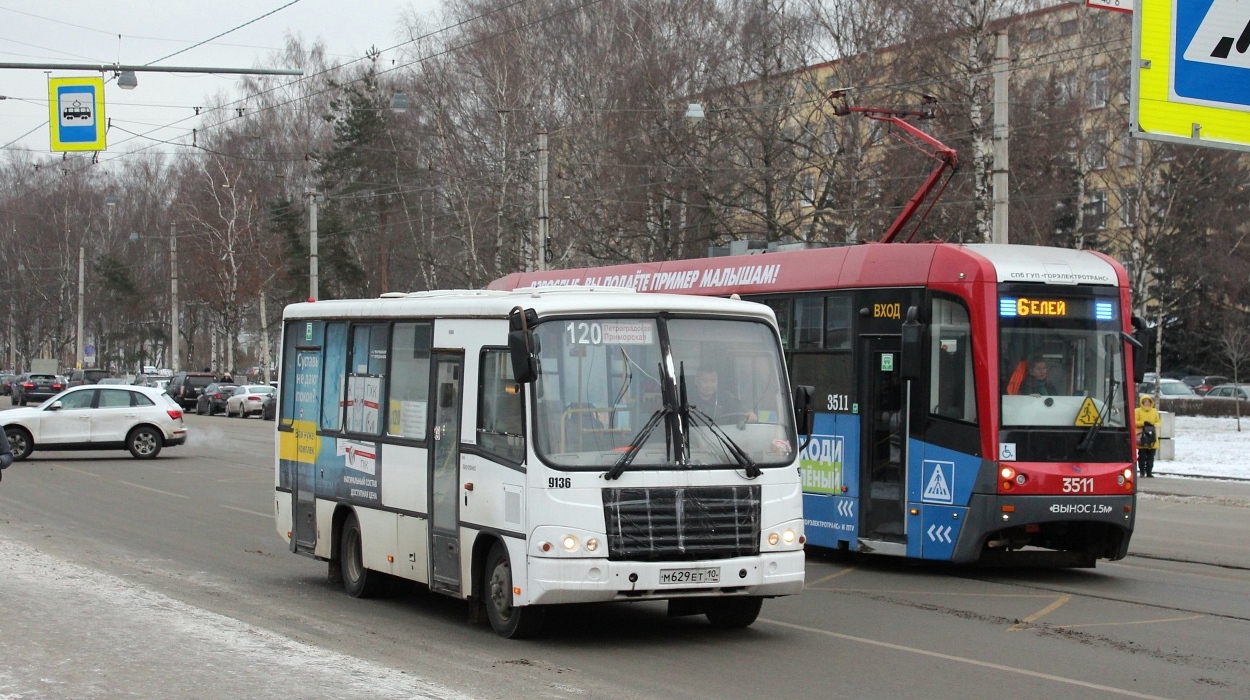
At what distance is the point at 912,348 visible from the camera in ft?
45.2

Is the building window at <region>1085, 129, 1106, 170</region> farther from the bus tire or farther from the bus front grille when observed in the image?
the bus front grille

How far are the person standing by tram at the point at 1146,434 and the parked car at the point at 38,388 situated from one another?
167 ft

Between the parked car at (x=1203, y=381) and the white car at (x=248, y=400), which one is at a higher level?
the parked car at (x=1203, y=381)

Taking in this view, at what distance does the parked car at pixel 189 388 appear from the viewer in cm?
6075

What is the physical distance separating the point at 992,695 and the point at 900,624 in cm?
266

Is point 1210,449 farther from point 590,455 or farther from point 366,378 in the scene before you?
point 590,455

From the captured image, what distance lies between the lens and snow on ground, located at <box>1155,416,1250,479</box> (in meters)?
30.1

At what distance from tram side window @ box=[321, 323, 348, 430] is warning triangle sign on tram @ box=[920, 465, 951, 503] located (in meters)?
5.40

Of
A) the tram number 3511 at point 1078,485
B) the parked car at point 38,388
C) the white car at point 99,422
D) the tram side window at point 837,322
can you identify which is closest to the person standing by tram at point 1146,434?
the tram side window at point 837,322

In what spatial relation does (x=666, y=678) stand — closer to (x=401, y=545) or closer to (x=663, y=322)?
(x=663, y=322)

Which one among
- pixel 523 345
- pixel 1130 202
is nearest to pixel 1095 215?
pixel 1130 202

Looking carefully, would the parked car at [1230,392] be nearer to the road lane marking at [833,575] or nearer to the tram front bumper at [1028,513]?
the road lane marking at [833,575]

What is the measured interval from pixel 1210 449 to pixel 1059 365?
1033 inches

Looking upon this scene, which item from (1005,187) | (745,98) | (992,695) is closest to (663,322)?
(992,695)
